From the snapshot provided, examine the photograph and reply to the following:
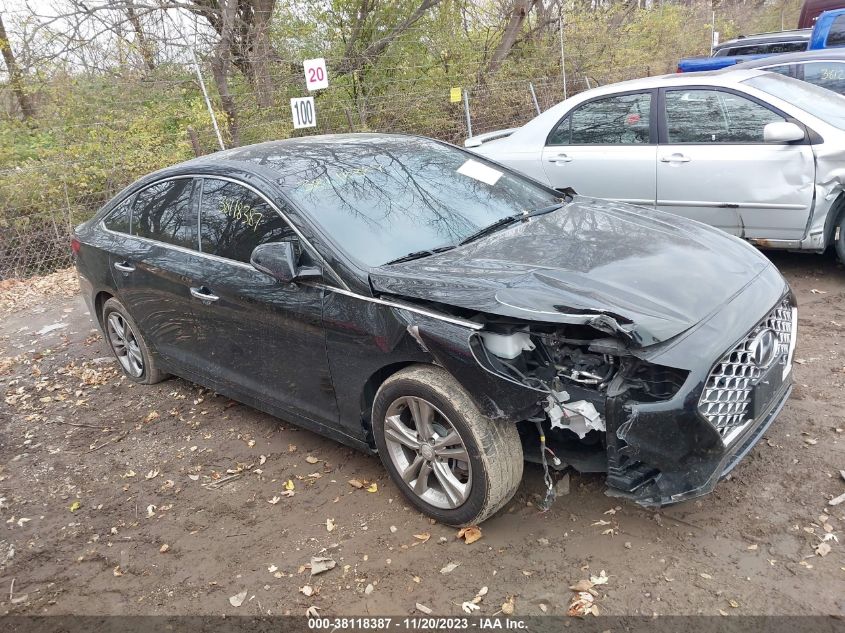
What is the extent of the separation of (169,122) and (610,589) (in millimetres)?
9850

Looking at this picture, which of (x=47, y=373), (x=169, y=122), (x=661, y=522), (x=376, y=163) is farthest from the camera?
(x=169, y=122)

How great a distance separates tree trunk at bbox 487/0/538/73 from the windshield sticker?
34.9 ft

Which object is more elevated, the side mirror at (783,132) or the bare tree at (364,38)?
the bare tree at (364,38)

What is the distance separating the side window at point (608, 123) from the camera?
606 cm

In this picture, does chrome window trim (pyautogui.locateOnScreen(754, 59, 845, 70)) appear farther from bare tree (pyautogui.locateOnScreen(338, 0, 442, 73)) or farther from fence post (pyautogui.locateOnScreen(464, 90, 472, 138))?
bare tree (pyautogui.locateOnScreen(338, 0, 442, 73))

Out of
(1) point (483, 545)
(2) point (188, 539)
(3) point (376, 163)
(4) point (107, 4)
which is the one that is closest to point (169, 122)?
(4) point (107, 4)

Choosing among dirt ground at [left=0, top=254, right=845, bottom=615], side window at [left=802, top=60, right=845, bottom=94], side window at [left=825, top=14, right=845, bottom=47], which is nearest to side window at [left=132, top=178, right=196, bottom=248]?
dirt ground at [left=0, top=254, right=845, bottom=615]

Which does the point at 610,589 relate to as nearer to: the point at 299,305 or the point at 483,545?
the point at 483,545

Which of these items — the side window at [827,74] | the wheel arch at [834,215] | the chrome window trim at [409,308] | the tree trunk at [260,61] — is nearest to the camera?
the chrome window trim at [409,308]

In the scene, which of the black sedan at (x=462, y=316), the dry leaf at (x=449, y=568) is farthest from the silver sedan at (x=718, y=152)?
the dry leaf at (x=449, y=568)

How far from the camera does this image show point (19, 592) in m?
3.23

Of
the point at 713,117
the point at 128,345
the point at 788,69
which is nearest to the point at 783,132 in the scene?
the point at 713,117

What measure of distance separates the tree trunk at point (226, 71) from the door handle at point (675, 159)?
7059 millimetres

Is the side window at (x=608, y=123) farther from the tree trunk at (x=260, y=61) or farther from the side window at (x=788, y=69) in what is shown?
the tree trunk at (x=260, y=61)
